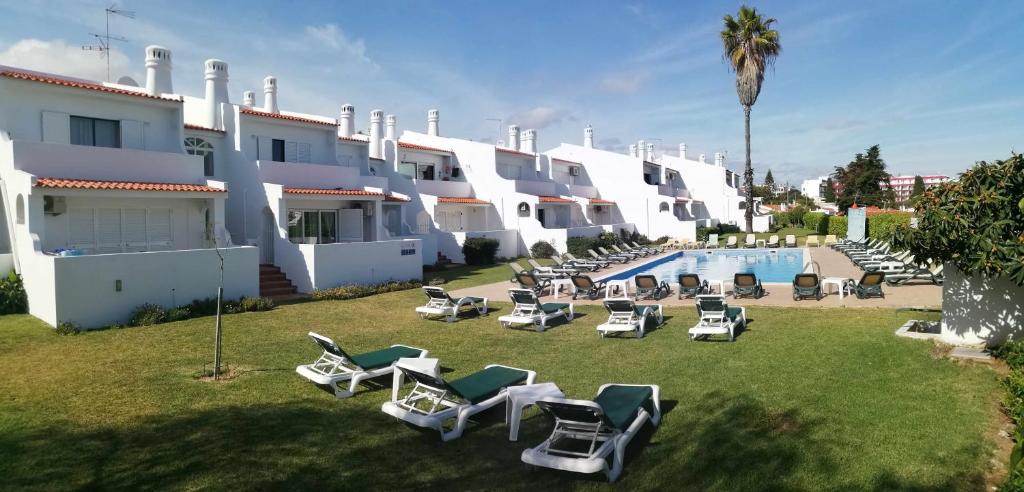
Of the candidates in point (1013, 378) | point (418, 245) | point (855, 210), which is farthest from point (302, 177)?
point (855, 210)

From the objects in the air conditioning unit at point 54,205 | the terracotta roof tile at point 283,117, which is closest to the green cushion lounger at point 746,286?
the terracotta roof tile at point 283,117

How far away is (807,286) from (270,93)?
22767mm

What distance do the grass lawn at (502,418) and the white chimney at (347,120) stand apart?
65.6 feet

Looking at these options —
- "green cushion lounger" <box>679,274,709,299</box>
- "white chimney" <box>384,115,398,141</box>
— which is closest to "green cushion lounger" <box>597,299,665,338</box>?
"green cushion lounger" <box>679,274,709,299</box>

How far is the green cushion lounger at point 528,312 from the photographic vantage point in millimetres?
13523

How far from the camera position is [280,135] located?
78.1ft

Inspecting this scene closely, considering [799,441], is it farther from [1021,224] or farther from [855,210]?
[855,210]

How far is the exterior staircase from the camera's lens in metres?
18.9

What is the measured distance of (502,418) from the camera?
7.71m

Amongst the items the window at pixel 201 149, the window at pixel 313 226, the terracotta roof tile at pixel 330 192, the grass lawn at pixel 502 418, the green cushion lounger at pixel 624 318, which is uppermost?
the window at pixel 201 149

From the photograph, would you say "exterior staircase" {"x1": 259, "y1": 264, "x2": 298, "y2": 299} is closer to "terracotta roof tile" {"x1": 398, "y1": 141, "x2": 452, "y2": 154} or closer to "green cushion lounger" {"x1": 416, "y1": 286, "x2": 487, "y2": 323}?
"green cushion lounger" {"x1": 416, "y1": 286, "x2": 487, "y2": 323}

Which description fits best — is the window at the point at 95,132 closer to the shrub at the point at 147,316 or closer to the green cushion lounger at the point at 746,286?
the shrub at the point at 147,316

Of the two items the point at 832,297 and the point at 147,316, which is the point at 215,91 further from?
the point at 832,297

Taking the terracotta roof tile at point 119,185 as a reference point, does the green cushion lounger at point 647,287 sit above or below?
below
